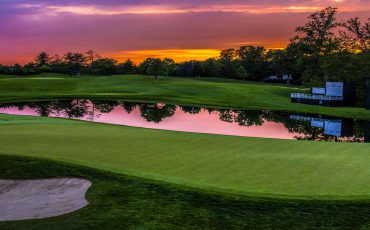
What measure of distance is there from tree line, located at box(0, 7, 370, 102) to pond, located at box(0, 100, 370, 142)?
810 inches

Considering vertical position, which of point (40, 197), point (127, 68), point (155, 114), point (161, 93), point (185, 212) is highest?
point (127, 68)

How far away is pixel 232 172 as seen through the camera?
11.0 m

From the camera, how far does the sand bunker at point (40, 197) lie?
7848 mm

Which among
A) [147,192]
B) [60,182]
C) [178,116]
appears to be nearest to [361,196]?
[147,192]

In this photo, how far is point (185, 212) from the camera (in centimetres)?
787

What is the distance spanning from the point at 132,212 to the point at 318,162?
6.62 metres

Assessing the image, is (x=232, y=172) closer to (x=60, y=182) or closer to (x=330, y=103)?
(x=60, y=182)

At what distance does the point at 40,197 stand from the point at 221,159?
5.38 meters

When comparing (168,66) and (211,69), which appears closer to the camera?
(168,66)

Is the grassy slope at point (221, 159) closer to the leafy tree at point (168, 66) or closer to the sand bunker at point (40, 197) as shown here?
the sand bunker at point (40, 197)

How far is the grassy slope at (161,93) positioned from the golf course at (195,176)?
31.8 m

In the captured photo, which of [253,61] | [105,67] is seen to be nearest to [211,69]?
[253,61]

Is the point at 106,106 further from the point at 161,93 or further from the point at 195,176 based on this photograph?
the point at 195,176

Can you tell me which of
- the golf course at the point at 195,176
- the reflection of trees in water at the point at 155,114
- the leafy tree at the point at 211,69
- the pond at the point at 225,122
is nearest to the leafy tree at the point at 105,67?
the leafy tree at the point at 211,69
